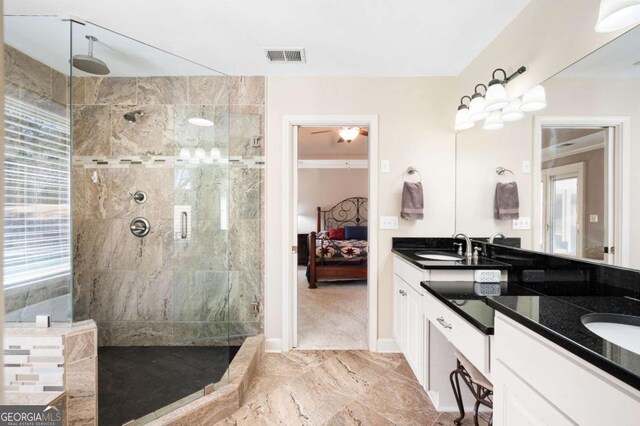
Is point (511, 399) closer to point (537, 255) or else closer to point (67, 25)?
point (537, 255)

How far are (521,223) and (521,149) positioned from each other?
48 centimetres

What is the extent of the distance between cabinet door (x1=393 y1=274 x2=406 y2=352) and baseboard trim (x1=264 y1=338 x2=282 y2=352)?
1020 mm

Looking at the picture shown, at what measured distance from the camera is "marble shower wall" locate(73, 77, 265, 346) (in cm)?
233

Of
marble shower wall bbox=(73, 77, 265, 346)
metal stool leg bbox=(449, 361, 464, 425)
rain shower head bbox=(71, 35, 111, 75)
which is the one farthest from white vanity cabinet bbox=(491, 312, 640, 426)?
rain shower head bbox=(71, 35, 111, 75)

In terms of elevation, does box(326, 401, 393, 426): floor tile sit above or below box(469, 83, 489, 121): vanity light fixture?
below

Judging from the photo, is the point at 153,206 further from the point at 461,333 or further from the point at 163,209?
the point at 461,333

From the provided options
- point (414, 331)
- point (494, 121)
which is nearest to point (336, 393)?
point (414, 331)

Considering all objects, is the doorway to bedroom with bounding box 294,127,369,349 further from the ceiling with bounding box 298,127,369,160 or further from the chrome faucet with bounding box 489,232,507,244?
the chrome faucet with bounding box 489,232,507,244

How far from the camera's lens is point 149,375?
6.36 feet

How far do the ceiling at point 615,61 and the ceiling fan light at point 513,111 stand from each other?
36 centimetres

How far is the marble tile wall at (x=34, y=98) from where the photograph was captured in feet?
4.98

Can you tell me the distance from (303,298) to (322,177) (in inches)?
133

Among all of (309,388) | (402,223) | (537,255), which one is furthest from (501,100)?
(309,388)

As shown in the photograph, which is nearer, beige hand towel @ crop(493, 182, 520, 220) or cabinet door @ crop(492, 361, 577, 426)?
cabinet door @ crop(492, 361, 577, 426)
